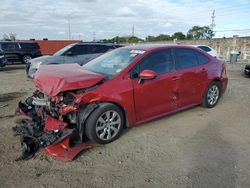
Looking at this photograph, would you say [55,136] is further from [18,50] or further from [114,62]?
[18,50]

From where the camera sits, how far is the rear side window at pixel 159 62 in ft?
14.9

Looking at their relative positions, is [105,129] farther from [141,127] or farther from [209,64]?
[209,64]

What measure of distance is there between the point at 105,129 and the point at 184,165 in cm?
138

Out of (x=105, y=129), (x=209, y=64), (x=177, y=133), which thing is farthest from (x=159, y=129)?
(x=209, y=64)

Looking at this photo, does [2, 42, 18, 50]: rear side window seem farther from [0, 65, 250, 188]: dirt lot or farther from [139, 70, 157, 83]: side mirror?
[139, 70, 157, 83]: side mirror

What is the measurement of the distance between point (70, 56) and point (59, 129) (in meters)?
7.77

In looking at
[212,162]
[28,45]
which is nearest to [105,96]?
[212,162]

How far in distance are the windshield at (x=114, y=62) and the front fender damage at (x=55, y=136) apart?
2.94 ft

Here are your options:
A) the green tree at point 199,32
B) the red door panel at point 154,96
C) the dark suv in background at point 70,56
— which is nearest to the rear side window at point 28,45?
the dark suv in background at point 70,56

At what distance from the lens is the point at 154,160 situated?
12.0ft

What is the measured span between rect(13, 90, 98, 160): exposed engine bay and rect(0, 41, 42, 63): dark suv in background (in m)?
14.7

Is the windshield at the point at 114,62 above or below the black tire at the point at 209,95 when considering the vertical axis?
above

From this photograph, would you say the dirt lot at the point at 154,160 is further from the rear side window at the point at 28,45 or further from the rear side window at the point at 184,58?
the rear side window at the point at 28,45

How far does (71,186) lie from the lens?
3.01 meters
